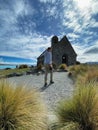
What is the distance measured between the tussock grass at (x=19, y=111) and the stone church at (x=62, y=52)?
77.2ft

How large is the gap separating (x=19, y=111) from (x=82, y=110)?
897 mm

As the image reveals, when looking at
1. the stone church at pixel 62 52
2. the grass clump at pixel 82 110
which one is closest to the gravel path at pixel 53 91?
the grass clump at pixel 82 110

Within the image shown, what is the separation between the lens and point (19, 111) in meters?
2.24

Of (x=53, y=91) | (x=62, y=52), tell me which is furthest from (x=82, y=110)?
(x=62, y=52)

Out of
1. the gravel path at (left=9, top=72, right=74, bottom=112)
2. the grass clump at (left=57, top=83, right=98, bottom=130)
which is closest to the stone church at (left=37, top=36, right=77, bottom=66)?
the gravel path at (left=9, top=72, right=74, bottom=112)

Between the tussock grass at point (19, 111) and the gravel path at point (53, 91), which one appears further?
the gravel path at point (53, 91)

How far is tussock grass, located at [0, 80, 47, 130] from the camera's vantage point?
7.04 ft

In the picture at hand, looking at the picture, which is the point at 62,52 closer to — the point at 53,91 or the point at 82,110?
the point at 53,91

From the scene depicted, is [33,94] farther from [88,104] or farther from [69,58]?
[69,58]

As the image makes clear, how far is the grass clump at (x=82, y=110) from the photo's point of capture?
7.57ft

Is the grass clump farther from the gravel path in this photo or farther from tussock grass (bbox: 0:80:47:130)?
the gravel path

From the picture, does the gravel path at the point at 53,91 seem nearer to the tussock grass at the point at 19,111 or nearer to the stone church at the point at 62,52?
the tussock grass at the point at 19,111

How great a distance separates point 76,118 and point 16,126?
85 cm

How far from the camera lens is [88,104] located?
7.78ft
